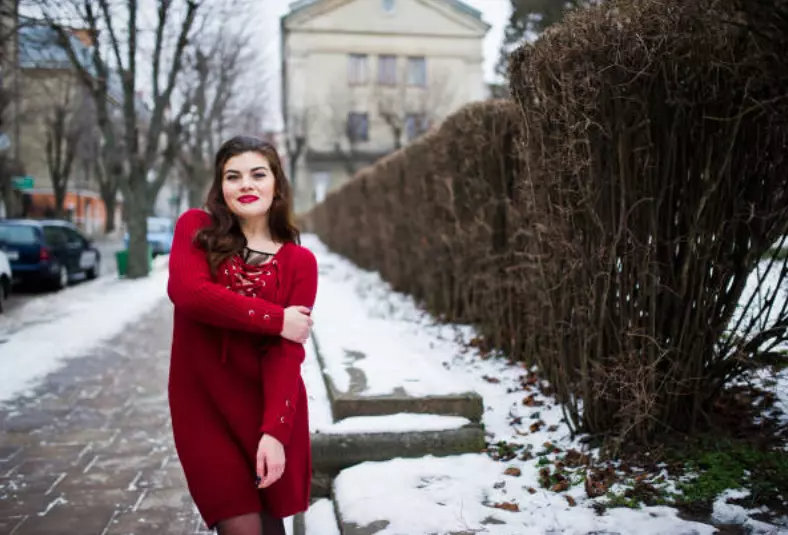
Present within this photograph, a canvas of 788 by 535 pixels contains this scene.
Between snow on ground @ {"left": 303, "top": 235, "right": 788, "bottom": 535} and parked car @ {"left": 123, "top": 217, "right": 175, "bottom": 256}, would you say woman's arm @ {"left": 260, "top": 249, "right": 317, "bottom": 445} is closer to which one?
snow on ground @ {"left": 303, "top": 235, "right": 788, "bottom": 535}

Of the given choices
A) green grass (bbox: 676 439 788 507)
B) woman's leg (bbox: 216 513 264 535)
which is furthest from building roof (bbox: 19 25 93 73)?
green grass (bbox: 676 439 788 507)

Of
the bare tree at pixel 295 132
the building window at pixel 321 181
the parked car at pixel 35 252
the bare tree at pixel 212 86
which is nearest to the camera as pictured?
the parked car at pixel 35 252

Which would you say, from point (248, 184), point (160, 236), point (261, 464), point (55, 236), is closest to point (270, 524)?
point (261, 464)

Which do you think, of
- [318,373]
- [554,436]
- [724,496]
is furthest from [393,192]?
[724,496]

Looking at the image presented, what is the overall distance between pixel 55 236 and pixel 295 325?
51.9ft

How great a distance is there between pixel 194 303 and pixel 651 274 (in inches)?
98.2

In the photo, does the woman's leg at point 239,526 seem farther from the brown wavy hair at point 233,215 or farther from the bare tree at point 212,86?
the bare tree at point 212,86

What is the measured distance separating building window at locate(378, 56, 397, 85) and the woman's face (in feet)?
144

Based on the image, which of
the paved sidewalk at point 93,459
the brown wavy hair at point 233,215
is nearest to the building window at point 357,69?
the paved sidewalk at point 93,459

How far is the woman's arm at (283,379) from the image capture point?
2125 mm

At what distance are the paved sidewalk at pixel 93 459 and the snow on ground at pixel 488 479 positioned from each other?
111 centimetres

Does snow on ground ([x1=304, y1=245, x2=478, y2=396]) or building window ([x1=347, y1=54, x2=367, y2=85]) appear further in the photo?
building window ([x1=347, y1=54, x2=367, y2=85])

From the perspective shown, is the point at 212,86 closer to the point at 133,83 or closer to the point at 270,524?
the point at 133,83

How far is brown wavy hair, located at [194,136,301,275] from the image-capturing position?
228cm
